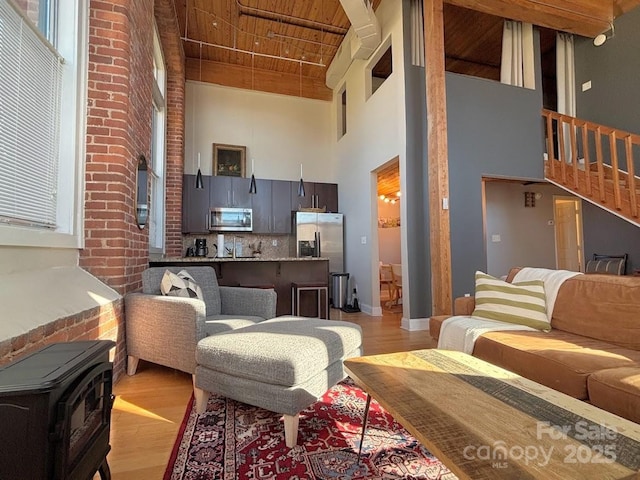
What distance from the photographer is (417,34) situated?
14.6 feet

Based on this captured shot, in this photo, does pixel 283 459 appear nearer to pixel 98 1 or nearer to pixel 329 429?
pixel 329 429

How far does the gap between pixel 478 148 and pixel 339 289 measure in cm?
313

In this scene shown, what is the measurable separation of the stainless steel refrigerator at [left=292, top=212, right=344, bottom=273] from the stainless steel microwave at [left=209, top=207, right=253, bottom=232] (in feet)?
3.07

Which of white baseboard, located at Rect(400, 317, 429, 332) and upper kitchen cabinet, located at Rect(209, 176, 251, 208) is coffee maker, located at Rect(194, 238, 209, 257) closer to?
upper kitchen cabinet, located at Rect(209, 176, 251, 208)

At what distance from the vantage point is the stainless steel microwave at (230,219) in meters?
6.04

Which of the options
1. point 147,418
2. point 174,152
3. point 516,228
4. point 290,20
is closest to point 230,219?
point 174,152

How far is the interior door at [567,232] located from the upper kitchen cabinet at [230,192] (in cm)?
625

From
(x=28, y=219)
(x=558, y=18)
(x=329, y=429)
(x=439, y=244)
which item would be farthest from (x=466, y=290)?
(x=28, y=219)

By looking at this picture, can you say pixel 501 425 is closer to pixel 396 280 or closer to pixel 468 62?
pixel 396 280

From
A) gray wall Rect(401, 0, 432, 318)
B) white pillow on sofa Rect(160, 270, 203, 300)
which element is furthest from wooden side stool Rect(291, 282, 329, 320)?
white pillow on sofa Rect(160, 270, 203, 300)

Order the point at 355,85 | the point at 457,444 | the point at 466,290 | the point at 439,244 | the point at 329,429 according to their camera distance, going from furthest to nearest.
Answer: the point at 355,85
the point at 466,290
the point at 439,244
the point at 329,429
the point at 457,444

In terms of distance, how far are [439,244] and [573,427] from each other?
2.79 m

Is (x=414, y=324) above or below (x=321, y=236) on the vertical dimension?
below

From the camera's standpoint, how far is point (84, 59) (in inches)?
88.8
